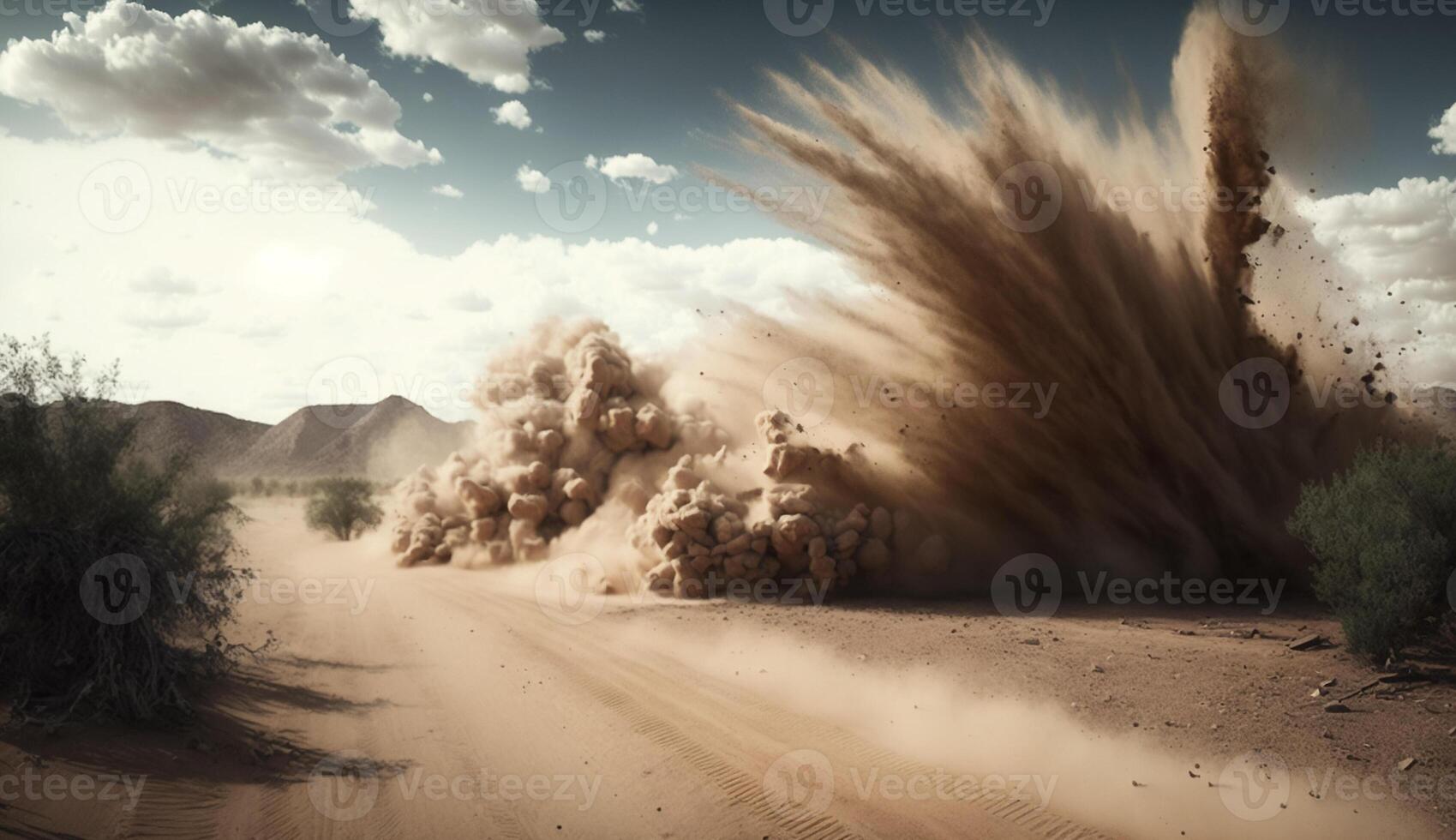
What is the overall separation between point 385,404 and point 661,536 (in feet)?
240

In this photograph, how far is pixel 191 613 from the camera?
23.6ft

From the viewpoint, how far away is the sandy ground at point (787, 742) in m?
5.32

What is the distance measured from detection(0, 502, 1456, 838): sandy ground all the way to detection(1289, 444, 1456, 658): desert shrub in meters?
0.53

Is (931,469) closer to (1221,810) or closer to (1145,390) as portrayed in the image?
(1145,390)

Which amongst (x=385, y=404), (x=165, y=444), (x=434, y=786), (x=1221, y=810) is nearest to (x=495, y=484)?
(x=165, y=444)
